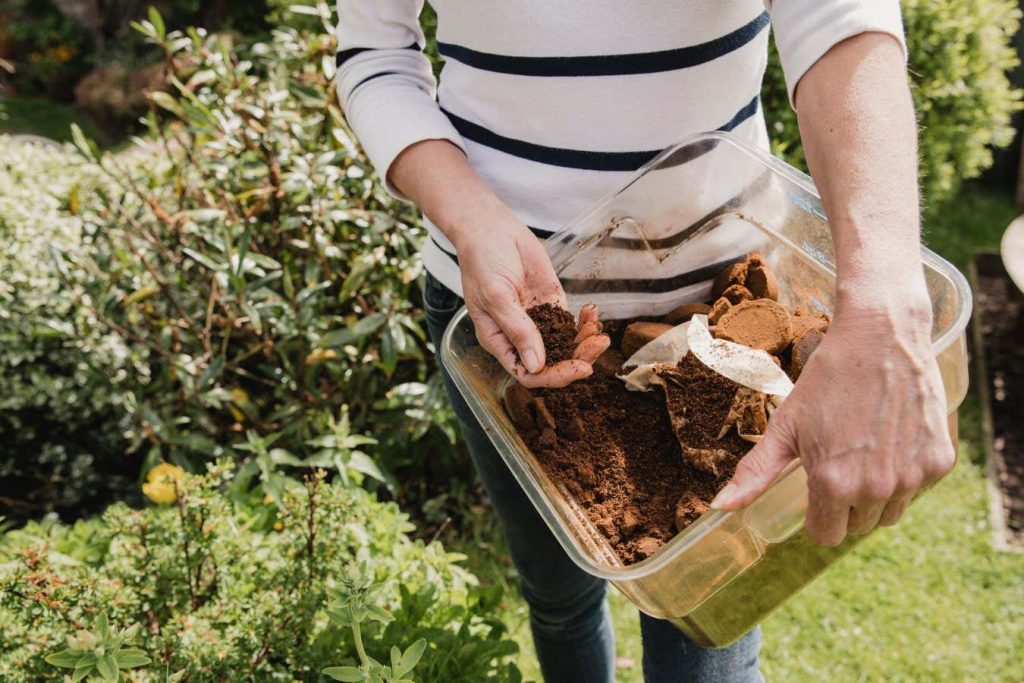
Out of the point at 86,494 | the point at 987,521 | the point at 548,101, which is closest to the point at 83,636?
the point at 548,101

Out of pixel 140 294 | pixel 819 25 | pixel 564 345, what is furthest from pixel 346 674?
pixel 140 294

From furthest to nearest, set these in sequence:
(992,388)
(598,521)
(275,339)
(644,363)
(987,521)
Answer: (992,388), (987,521), (275,339), (644,363), (598,521)

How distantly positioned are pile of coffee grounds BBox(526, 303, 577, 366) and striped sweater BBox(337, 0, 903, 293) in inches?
9.0

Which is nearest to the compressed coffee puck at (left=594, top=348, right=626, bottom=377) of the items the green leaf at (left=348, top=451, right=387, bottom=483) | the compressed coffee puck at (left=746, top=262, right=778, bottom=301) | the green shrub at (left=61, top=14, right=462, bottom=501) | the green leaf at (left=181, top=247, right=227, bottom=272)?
the compressed coffee puck at (left=746, top=262, right=778, bottom=301)

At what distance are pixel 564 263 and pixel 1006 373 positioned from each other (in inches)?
109

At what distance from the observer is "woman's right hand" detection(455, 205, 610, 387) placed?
43.1 inches

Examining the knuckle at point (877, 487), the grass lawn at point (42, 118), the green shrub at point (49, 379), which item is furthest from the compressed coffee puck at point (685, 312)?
Answer: the grass lawn at point (42, 118)

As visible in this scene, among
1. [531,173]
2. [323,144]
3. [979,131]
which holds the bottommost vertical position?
[979,131]

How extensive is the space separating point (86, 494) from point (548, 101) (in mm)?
2245

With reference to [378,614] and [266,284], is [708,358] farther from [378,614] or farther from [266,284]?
[266,284]

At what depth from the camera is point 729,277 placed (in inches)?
50.1

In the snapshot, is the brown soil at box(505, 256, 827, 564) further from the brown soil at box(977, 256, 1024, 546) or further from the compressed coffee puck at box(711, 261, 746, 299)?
the brown soil at box(977, 256, 1024, 546)

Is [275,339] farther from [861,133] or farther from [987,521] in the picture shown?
[987,521]

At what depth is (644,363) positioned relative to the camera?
1204 millimetres
